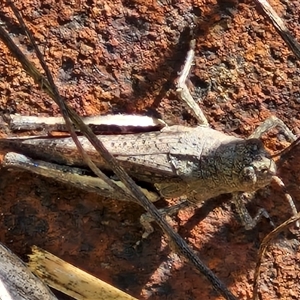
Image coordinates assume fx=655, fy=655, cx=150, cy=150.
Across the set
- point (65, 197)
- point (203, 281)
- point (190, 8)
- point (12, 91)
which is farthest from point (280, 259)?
point (12, 91)

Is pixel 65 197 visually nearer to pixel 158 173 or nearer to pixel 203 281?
pixel 158 173

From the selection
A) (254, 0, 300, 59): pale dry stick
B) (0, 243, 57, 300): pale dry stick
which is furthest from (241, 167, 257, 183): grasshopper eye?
(0, 243, 57, 300): pale dry stick

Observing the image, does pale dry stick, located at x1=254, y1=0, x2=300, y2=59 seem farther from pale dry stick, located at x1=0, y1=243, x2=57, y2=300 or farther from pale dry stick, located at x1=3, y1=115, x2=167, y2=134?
pale dry stick, located at x1=0, y1=243, x2=57, y2=300

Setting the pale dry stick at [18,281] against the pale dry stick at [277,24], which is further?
the pale dry stick at [18,281]

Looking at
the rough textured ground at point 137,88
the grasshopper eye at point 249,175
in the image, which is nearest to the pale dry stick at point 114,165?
the grasshopper eye at point 249,175

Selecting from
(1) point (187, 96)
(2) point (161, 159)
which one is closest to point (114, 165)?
(2) point (161, 159)

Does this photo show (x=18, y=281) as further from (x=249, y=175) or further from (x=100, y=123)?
(x=249, y=175)

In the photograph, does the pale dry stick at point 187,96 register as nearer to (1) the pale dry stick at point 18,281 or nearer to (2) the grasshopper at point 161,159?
(2) the grasshopper at point 161,159
